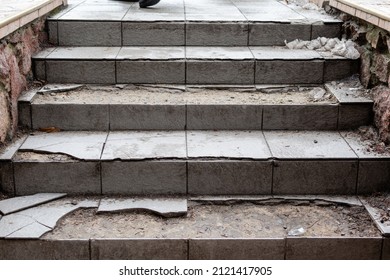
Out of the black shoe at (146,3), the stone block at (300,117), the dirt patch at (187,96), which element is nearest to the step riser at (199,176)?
the stone block at (300,117)

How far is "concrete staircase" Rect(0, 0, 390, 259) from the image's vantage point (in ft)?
11.6

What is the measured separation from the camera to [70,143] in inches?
148

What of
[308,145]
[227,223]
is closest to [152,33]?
[308,145]

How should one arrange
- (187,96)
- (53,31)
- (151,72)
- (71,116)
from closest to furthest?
(71,116) → (187,96) → (151,72) → (53,31)

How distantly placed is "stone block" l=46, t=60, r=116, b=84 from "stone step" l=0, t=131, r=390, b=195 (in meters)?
0.92

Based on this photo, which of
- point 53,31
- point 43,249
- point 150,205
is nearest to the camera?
point 43,249

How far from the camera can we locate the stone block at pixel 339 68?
4402 millimetres

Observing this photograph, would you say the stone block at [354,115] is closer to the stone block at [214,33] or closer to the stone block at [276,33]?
the stone block at [276,33]

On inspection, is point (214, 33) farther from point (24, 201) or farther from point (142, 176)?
point (24, 201)

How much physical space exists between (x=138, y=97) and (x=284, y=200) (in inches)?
55.4

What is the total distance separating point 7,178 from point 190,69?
66.6 inches

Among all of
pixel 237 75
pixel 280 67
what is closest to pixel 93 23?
pixel 237 75

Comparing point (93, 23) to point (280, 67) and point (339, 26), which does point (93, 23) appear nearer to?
point (280, 67)
